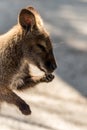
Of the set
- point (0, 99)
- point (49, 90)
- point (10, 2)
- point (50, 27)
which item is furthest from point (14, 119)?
point (10, 2)

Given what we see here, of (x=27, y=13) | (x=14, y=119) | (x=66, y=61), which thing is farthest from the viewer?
(x=66, y=61)

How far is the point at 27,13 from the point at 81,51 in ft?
6.84

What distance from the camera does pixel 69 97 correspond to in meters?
5.00

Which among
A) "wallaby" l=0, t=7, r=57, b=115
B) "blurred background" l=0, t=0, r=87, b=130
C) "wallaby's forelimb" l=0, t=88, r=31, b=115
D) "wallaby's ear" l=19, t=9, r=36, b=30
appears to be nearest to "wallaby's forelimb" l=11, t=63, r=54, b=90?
"wallaby" l=0, t=7, r=57, b=115

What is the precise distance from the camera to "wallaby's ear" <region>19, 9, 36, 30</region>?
361cm

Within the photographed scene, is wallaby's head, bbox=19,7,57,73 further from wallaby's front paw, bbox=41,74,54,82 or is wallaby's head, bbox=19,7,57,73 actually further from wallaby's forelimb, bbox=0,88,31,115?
wallaby's forelimb, bbox=0,88,31,115

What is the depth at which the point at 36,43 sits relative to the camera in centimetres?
376

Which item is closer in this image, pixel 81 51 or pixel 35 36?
pixel 35 36

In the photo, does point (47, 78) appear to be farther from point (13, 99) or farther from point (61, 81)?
point (61, 81)

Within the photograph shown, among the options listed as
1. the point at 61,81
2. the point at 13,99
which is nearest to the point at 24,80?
the point at 13,99

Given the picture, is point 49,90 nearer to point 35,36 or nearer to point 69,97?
point 69,97

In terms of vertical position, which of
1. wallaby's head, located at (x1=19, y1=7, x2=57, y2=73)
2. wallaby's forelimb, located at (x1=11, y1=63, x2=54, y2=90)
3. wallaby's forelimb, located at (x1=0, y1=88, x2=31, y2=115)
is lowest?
wallaby's forelimb, located at (x1=0, y1=88, x2=31, y2=115)

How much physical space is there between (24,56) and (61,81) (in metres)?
1.43

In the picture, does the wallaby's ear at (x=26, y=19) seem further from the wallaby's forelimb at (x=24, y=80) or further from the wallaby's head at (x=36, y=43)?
the wallaby's forelimb at (x=24, y=80)
